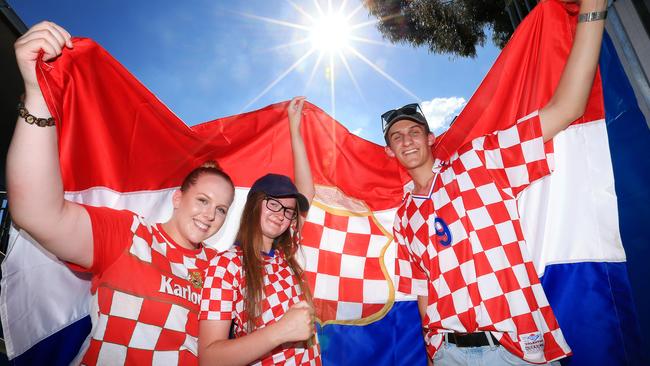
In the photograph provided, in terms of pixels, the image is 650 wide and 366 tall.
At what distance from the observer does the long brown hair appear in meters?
1.80

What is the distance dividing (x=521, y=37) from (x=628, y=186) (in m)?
1.23

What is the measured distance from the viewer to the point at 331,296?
104 inches

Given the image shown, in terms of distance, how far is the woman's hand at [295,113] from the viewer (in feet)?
9.29

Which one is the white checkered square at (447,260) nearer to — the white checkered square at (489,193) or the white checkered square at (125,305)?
the white checkered square at (489,193)

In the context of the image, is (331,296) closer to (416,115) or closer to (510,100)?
(416,115)

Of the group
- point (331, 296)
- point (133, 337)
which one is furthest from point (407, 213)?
point (133, 337)

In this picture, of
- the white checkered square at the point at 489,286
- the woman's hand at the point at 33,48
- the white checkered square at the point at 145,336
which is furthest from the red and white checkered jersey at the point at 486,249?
the woman's hand at the point at 33,48

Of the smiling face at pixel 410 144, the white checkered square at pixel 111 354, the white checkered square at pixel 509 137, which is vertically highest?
the smiling face at pixel 410 144

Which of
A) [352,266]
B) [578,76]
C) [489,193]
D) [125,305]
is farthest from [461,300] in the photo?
[125,305]

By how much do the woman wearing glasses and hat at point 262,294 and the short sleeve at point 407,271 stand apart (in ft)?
2.39

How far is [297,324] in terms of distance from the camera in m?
1.55

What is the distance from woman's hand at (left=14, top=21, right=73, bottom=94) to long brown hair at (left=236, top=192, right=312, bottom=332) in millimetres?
1233

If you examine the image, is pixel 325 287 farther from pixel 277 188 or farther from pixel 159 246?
pixel 159 246

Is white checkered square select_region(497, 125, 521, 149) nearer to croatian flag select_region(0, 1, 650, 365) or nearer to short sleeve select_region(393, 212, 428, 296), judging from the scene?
croatian flag select_region(0, 1, 650, 365)
